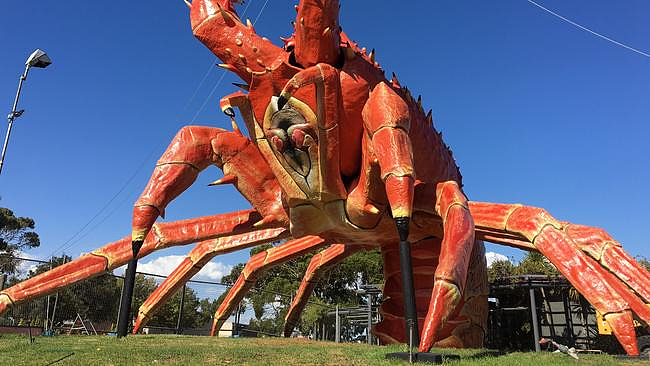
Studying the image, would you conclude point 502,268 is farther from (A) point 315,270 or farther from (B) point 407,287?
(B) point 407,287

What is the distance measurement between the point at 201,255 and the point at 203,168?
2.35 m

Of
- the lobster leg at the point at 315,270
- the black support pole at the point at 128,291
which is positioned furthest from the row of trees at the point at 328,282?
the black support pole at the point at 128,291

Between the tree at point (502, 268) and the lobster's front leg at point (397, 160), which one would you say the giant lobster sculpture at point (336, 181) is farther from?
the tree at point (502, 268)

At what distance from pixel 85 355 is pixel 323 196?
10.1 ft

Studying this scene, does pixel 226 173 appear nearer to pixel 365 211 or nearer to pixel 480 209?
pixel 365 211

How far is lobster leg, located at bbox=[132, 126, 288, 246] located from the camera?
5.59 m

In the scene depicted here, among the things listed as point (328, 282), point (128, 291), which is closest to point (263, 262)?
point (128, 291)

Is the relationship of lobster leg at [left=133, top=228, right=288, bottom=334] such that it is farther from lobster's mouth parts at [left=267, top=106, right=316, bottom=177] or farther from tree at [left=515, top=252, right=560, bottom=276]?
tree at [left=515, top=252, right=560, bottom=276]

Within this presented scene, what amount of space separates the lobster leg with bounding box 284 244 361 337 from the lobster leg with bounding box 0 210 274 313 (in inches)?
108

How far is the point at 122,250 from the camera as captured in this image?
6637mm

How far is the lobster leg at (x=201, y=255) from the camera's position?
778 cm

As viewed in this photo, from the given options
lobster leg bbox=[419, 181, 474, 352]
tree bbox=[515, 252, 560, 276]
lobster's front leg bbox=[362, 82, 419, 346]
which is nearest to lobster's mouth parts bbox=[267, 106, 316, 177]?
lobster's front leg bbox=[362, 82, 419, 346]

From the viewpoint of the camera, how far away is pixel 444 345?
7316 mm

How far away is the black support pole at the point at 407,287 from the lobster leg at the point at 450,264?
11cm
